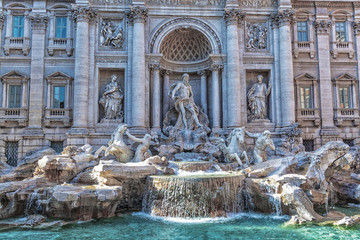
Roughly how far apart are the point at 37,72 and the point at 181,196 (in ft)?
43.5

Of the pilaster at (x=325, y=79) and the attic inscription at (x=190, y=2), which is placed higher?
the attic inscription at (x=190, y=2)

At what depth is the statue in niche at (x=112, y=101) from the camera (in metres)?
19.4

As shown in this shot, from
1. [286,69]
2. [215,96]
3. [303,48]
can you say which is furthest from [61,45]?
[303,48]

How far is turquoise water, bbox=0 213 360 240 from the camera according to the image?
964 cm

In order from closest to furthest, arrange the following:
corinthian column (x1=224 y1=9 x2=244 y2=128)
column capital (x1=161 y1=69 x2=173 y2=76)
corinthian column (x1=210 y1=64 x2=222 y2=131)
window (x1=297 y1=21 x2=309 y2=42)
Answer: corinthian column (x1=224 y1=9 x2=244 y2=128), corinthian column (x1=210 y1=64 x2=222 y2=131), column capital (x1=161 y1=69 x2=173 y2=76), window (x1=297 y1=21 x2=309 y2=42)

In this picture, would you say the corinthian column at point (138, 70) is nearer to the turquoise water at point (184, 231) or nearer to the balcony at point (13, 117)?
the balcony at point (13, 117)

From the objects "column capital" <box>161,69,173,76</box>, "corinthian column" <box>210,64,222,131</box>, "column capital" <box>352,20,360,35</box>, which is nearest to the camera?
"corinthian column" <box>210,64,222,131</box>

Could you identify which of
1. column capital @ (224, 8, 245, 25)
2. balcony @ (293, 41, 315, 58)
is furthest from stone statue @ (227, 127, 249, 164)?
balcony @ (293, 41, 315, 58)

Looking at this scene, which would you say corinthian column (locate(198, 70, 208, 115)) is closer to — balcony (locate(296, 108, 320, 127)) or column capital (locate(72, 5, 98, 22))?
balcony (locate(296, 108, 320, 127))

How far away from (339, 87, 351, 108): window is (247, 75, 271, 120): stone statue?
5349 mm

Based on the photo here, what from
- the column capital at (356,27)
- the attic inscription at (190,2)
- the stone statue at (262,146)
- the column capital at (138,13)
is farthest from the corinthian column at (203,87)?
the column capital at (356,27)

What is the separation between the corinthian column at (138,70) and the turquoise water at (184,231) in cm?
829

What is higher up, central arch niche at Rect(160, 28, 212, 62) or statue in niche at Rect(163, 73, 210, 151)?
central arch niche at Rect(160, 28, 212, 62)

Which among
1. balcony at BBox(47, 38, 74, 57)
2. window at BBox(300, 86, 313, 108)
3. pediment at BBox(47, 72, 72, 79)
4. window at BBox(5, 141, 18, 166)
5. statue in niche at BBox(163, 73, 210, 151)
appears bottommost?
window at BBox(5, 141, 18, 166)
